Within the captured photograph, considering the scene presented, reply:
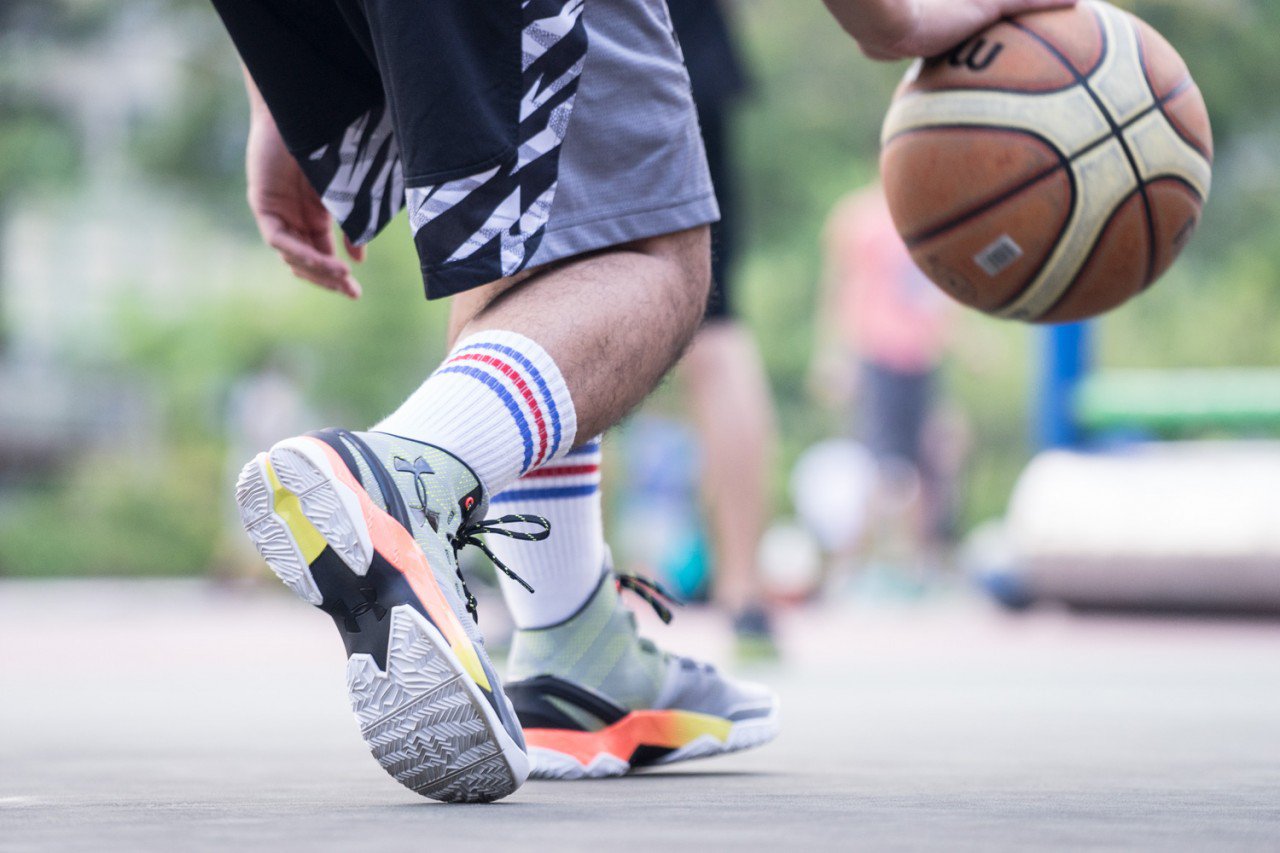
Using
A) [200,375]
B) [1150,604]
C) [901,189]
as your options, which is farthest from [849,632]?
[200,375]

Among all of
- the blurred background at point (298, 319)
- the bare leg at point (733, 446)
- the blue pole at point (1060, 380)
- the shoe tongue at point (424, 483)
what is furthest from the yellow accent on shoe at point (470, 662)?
the blurred background at point (298, 319)

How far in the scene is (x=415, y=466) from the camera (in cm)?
152

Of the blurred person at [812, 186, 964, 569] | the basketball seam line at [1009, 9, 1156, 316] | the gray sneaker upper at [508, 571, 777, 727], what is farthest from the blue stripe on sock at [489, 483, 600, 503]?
the blurred person at [812, 186, 964, 569]

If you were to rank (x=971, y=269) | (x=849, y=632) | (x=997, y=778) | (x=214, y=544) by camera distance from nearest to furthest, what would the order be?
(x=997, y=778), (x=971, y=269), (x=849, y=632), (x=214, y=544)

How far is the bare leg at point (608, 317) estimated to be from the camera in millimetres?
1607

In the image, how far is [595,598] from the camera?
201 centimetres

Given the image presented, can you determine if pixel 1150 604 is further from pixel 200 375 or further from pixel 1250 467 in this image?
pixel 200 375

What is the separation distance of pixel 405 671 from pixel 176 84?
19512 mm

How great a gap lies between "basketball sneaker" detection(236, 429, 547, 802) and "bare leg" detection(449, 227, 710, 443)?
17 cm

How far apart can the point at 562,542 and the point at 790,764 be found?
1.21 feet

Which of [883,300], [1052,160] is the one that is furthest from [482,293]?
[883,300]

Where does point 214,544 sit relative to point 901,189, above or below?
below

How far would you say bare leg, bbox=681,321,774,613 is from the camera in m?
3.72

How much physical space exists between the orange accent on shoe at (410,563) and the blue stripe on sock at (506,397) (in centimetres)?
15
